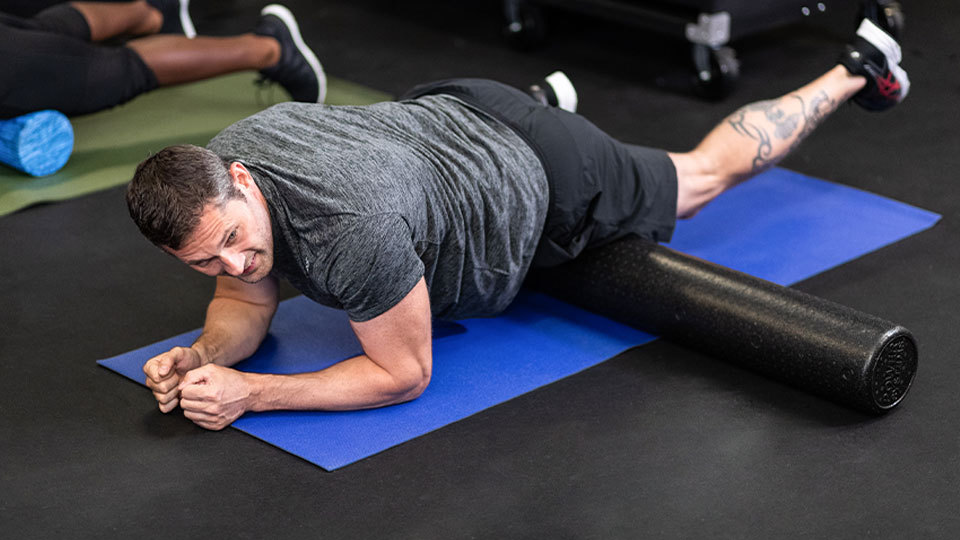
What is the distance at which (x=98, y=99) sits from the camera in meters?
3.51

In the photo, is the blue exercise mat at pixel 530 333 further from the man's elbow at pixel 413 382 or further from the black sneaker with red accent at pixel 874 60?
the black sneaker with red accent at pixel 874 60

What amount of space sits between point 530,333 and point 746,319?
0.50 metres

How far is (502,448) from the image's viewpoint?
2.18 meters

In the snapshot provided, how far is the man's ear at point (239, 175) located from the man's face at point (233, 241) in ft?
0.08

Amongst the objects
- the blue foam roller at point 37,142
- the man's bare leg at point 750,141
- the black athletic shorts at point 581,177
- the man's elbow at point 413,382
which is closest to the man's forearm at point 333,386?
the man's elbow at point 413,382

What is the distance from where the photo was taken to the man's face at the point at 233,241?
1.90 metres

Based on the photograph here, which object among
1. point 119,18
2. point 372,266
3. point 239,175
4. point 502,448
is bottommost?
point 502,448

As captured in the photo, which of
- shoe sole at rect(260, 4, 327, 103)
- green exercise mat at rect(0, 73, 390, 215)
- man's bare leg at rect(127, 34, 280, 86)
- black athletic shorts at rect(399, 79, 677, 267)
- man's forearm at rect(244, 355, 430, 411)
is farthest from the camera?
shoe sole at rect(260, 4, 327, 103)

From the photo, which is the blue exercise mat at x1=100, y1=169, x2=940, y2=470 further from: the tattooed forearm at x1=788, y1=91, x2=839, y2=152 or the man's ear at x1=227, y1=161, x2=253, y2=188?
the man's ear at x1=227, y1=161, x2=253, y2=188

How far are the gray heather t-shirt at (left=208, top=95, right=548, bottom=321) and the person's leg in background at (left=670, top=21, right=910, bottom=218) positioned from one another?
0.51 meters

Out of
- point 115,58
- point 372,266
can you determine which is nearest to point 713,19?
point 115,58

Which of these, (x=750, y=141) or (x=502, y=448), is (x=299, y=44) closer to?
(x=750, y=141)

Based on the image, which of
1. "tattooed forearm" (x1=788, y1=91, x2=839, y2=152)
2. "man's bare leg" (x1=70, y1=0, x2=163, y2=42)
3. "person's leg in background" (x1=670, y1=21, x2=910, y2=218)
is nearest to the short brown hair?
"person's leg in background" (x1=670, y1=21, x2=910, y2=218)

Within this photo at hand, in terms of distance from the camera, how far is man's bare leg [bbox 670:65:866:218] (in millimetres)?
2756
